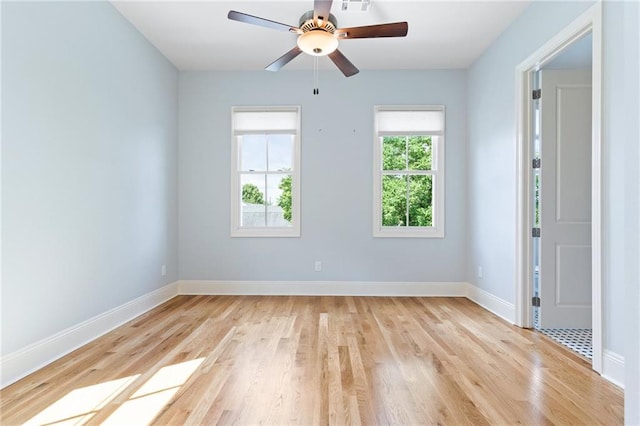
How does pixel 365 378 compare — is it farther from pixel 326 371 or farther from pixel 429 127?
pixel 429 127

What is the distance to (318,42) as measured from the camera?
2.74 m

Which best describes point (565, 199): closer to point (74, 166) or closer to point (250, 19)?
point (250, 19)

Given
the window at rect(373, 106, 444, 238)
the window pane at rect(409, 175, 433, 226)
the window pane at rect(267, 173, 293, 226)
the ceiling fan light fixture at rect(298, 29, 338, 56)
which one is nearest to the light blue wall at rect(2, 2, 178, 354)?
the window pane at rect(267, 173, 293, 226)

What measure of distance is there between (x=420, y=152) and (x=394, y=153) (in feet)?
1.18

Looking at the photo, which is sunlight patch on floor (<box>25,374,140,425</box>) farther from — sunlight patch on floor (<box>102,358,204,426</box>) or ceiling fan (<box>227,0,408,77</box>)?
ceiling fan (<box>227,0,408,77</box>)

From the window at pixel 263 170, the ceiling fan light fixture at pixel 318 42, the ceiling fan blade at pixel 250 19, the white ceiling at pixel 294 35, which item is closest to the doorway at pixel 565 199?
the white ceiling at pixel 294 35

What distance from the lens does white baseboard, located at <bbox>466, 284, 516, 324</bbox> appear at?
337 centimetres

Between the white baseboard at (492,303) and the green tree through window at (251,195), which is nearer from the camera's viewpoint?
the white baseboard at (492,303)

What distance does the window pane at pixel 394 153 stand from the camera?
4.61 metres

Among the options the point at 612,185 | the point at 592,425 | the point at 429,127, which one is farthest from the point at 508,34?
the point at 592,425

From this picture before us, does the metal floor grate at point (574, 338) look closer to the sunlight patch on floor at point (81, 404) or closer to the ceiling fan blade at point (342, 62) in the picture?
the ceiling fan blade at point (342, 62)

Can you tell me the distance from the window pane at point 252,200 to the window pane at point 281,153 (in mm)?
233

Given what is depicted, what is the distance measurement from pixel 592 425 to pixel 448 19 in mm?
3437

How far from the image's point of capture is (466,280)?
176 inches
